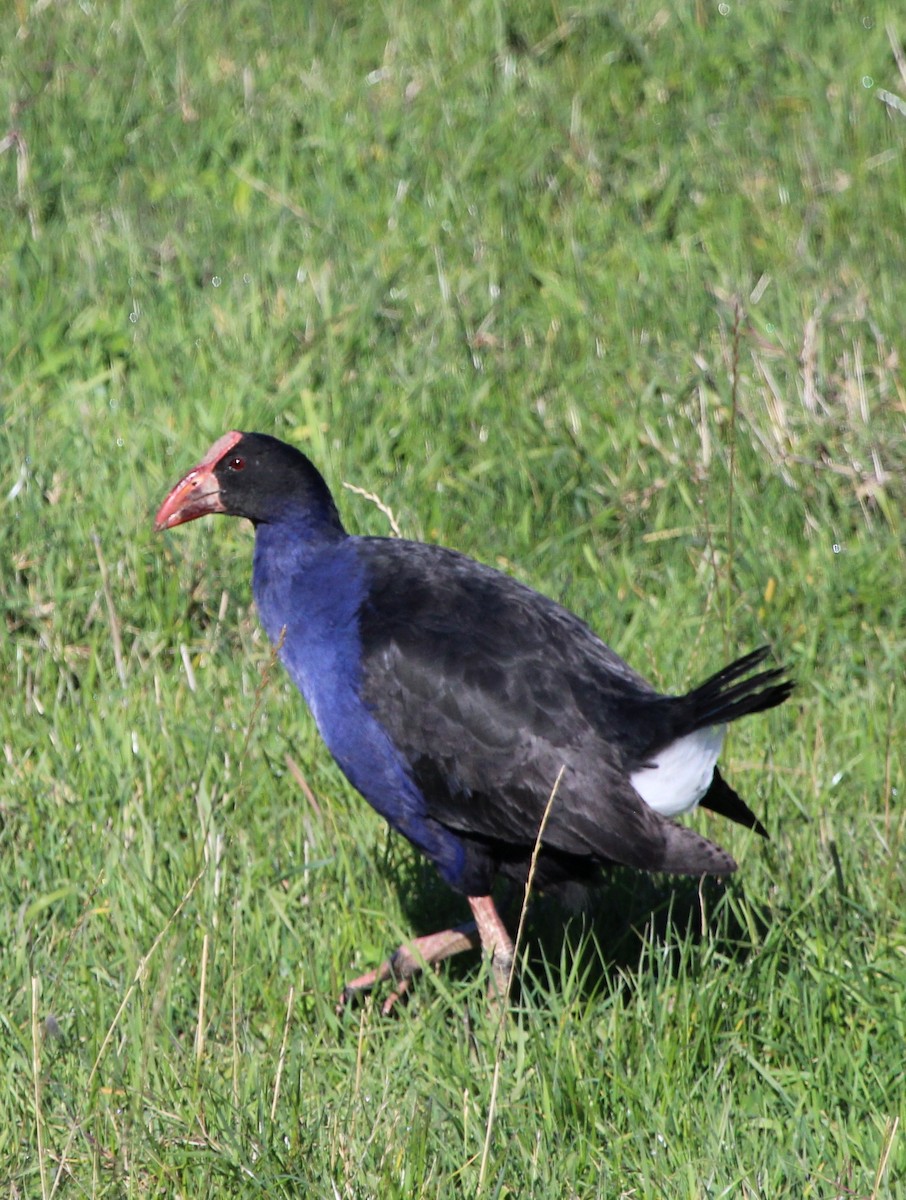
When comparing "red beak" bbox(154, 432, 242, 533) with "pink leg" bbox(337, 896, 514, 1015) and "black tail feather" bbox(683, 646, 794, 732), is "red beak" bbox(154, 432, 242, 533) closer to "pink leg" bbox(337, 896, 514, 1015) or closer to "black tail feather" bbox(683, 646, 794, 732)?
"pink leg" bbox(337, 896, 514, 1015)

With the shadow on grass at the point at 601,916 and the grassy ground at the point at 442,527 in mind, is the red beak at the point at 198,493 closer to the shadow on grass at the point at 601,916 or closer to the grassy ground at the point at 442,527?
the grassy ground at the point at 442,527

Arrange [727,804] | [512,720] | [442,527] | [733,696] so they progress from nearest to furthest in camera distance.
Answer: [733,696]
[512,720]
[727,804]
[442,527]

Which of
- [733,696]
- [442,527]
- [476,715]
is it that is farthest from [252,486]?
[733,696]

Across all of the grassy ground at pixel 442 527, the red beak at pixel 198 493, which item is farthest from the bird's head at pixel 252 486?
the grassy ground at pixel 442 527

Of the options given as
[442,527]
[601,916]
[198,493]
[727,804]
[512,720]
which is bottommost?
[601,916]

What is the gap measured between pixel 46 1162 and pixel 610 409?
2595 millimetres

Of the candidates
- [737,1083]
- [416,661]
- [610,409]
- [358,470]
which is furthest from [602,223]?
[737,1083]

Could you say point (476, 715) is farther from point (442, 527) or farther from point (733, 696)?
point (442, 527)

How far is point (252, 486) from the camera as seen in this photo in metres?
3.25

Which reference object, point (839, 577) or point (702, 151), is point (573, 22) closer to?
point (702, 151)

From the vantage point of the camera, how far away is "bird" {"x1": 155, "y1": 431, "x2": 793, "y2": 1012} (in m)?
2.87

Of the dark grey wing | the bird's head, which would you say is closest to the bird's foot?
the dark grey wing

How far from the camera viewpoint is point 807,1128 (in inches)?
98.9

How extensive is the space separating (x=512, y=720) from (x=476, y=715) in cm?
7
